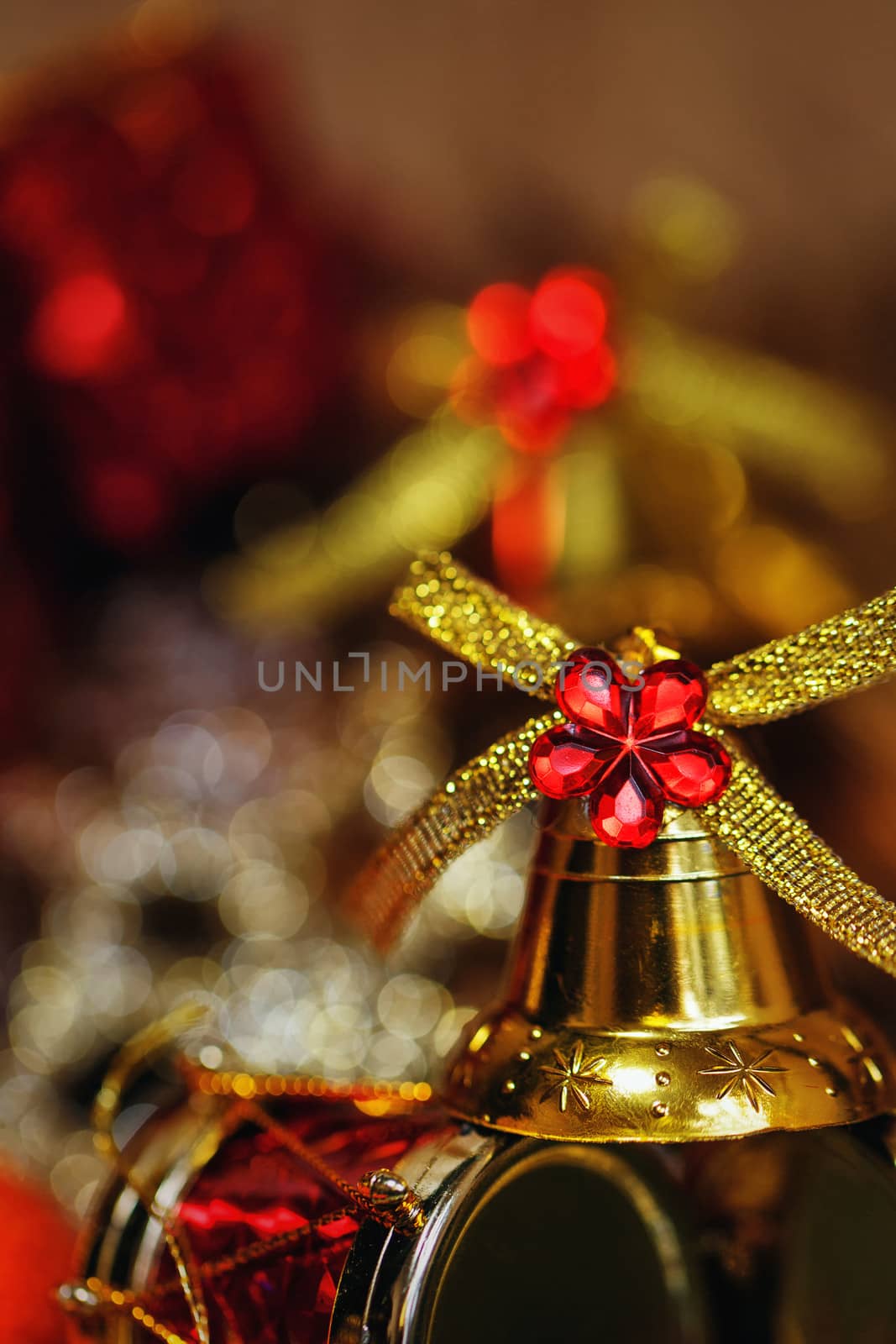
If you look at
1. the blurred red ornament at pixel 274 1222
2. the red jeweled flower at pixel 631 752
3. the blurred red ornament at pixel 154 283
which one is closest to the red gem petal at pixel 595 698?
the red jeweled flower at pixel 631 752

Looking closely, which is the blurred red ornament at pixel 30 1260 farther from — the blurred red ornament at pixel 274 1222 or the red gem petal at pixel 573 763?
the red gem petal at pixel 573 763

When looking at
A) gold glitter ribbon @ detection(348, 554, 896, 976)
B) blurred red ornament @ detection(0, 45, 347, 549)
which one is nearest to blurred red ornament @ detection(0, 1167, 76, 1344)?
gold glitter ribbon @ detection(348, 554, 896, 976)

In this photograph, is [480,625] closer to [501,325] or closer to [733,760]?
[733,760]

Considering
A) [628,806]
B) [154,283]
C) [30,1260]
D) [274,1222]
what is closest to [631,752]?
[628,806]

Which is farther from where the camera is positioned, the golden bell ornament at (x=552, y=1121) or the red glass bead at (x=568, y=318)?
the red glass bead at (x=568, y=318)

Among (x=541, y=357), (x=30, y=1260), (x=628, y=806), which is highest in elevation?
(x=541, y=357)

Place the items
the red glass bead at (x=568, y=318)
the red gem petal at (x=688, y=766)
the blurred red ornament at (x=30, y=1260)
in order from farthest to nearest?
the red glass bead at (x=568, y=318)
the blurred red ornament at (x=30, y=1260)
the red gem petal at (x=688, y=766)

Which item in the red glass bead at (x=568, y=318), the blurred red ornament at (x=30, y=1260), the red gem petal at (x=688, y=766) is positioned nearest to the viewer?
the red gem petal at (x=688, y=766)
